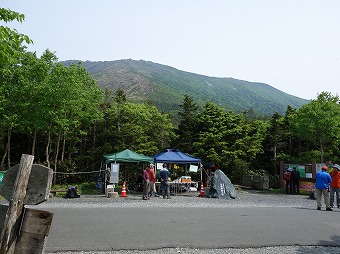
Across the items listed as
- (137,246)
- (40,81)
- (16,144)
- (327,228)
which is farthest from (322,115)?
(16,144)

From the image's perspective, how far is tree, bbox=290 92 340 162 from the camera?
25156 millimetres

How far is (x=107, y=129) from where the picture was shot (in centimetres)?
3023

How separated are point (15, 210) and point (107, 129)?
27.8m

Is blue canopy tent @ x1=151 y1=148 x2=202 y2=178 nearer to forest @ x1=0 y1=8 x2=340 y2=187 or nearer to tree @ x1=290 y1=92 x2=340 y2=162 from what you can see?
forest @ x1=0 y1=8 x2=340 y2=187

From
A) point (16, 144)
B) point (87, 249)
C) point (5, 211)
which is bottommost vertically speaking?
point (87, 249)

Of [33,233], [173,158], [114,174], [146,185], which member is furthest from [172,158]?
[33,233]

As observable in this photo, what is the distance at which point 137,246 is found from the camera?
6527 millimetres

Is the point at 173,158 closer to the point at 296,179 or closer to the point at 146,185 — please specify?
the point at 146,185

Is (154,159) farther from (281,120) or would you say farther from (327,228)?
(281,120)

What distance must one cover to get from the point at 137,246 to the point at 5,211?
13.4ft

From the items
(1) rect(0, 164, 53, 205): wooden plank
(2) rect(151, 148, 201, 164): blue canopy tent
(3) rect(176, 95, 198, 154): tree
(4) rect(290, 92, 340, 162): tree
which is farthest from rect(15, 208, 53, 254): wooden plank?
(3) rect(176, 95, 198, 154): tree

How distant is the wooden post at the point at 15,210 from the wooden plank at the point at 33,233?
53 mm

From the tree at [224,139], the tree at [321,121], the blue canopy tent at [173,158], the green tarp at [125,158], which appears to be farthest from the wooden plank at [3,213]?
the tree at [321,121]

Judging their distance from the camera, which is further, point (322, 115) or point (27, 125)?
point (322, 115)
